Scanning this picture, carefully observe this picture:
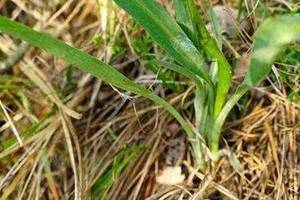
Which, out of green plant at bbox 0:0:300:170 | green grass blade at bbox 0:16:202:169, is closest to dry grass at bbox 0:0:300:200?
green plant at bbox 0:0:300:170

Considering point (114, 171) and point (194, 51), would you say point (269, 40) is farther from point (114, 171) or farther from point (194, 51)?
point (114, 171)

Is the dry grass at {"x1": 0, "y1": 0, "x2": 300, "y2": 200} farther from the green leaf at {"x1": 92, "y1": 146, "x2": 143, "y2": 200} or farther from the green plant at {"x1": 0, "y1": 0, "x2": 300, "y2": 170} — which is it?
the green plant at {"x1": 0, "y1": 0, "x2": 300, "y2": 170}

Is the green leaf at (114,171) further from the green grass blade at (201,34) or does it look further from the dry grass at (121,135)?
the green grass blade at (201,34)

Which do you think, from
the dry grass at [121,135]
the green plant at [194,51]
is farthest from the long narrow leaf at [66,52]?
the dry grass at [121,135]

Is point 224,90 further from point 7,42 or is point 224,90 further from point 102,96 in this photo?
point 7,42

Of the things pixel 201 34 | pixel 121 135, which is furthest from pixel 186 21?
pixel 121 135

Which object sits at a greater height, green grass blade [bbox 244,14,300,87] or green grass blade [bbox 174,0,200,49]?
green grass blade [bbox 174,0,200,49]
